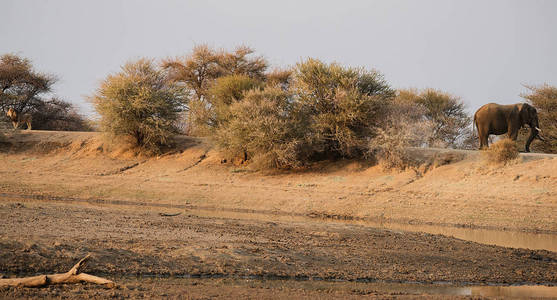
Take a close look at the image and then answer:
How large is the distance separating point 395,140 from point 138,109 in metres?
14.7

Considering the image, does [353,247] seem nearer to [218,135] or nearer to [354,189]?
[354,189]

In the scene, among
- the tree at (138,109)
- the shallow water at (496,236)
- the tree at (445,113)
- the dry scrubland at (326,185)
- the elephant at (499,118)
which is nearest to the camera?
the shallow water at (496,236)

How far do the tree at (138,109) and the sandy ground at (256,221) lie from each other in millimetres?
1383

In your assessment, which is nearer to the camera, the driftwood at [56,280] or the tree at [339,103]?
the driftwood at [56,280]

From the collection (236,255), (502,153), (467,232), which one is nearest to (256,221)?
(236,255)

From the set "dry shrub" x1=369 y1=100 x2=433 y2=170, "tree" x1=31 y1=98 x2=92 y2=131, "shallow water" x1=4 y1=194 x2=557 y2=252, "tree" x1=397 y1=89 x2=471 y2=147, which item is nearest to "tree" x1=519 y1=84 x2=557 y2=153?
"tree" x1=397 y1=89 x2=471 y2=147

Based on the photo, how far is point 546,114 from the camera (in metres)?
41.8

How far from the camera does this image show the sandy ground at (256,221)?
9.34 m

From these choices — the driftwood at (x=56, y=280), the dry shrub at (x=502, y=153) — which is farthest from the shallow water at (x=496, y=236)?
the driftwood at (x=56, y=280)

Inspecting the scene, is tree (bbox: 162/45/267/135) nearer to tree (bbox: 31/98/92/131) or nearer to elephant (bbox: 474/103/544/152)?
tree (bbox: 31/98/92/131)

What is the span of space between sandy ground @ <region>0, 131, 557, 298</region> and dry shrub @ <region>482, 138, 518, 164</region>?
43 cm

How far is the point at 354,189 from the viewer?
26.6 m

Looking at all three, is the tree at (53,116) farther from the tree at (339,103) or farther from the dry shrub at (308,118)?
the tree at (339,103)

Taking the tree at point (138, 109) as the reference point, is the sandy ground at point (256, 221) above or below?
below
